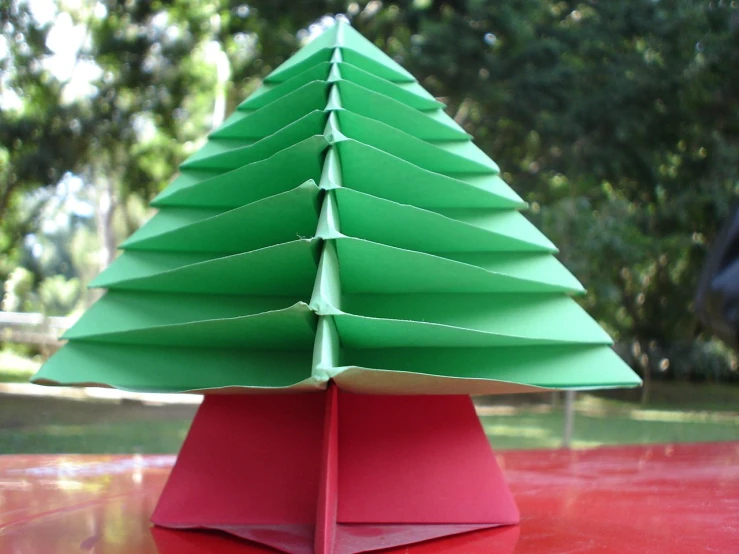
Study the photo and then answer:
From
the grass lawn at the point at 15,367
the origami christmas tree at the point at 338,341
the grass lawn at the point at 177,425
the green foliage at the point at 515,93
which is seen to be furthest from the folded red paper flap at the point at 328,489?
the grass lawn at the point at 15,367

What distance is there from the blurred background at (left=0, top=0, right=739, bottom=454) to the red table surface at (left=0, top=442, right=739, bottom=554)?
6.02 meters

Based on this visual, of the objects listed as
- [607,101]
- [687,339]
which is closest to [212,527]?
[607,101]

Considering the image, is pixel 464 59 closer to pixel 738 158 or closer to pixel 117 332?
pixel 738 158

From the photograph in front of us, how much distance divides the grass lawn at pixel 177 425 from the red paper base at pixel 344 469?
17.9 feet

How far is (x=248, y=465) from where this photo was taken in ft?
3.67

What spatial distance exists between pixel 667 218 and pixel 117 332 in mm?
10198

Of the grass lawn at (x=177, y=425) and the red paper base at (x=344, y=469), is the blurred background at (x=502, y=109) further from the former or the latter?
the red paper base at (x=344, y=469)

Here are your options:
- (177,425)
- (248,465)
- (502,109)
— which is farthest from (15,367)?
(248,465)

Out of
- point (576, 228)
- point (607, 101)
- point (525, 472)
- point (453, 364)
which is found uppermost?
point (607, 101)

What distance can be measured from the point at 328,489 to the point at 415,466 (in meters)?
0.22

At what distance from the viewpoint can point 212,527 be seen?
108 centimetres

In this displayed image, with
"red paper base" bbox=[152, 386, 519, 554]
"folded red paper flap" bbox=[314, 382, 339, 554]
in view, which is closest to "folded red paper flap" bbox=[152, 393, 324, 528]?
"red paper base" bbox=[152, 386, 519, 554]

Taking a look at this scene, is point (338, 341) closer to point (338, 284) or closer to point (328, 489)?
point (338, 284)

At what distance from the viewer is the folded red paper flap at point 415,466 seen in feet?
3.55
